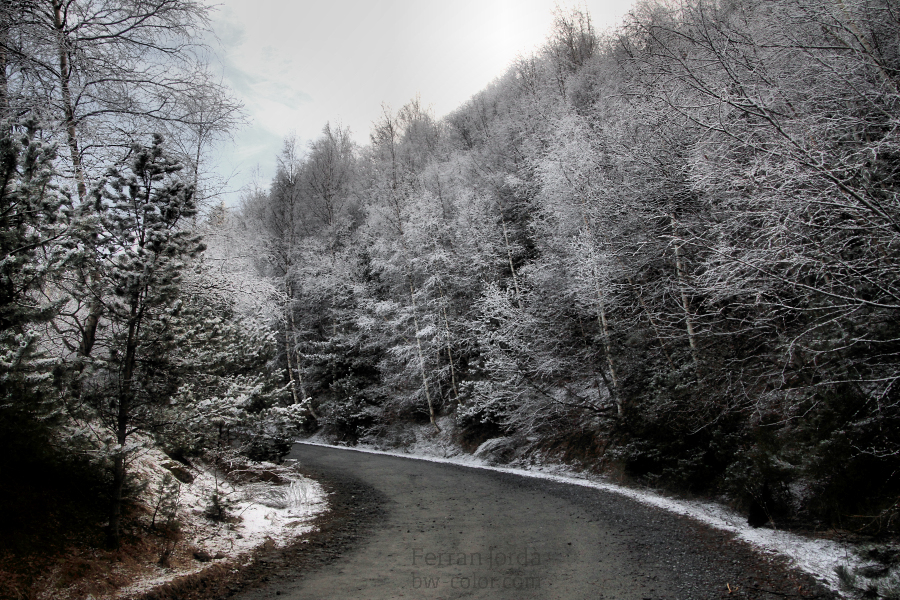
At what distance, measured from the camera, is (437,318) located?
18.5m

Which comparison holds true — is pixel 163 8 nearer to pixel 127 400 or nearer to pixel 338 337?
pixel 127 400

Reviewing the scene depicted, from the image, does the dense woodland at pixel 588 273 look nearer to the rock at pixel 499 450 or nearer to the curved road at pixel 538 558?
the rock at pixel 499 450

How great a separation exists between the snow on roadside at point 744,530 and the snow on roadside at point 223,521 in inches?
231

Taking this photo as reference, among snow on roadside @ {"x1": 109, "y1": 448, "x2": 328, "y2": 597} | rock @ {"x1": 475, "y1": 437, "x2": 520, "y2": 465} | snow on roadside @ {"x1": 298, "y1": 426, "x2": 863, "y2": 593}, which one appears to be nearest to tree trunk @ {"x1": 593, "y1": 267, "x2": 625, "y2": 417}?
snow on roadside @ {"x1": 298, "y1": 426, "x2": 863, "y2": 593}

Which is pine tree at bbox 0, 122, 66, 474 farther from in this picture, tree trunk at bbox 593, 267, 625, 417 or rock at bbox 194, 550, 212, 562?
tree trunk at bbox 593, 267, 625, 417

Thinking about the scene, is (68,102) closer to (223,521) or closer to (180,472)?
(180,472)

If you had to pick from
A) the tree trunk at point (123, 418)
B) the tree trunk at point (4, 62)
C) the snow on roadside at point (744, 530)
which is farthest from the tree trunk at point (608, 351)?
the tree trunk at point (4, 62)

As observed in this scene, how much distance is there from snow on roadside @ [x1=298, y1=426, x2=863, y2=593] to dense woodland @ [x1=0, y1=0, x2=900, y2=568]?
1.35 ft

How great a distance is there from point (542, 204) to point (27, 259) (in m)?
13.5

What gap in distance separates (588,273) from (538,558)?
769 centimetres

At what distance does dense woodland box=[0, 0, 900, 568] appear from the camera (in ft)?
13.8

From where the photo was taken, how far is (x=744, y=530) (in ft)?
19.4

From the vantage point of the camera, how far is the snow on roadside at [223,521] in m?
4.95

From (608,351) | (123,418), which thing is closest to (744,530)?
(608,351)
